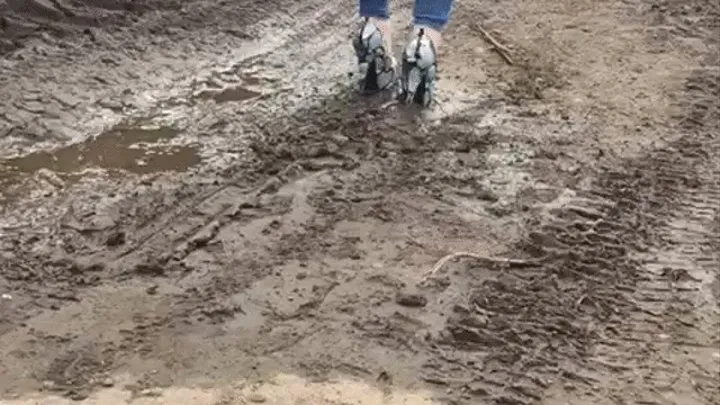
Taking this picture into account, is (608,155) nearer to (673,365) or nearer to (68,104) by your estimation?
(673,365)

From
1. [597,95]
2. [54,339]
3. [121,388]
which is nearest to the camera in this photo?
[121,388]

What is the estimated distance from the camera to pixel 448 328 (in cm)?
336

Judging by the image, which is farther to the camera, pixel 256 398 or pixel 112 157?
pixel 112 157

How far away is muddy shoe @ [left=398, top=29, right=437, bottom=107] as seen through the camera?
4.92 meters

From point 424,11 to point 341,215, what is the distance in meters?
1.35

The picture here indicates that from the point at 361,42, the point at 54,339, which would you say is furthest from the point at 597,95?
the point at 54,339

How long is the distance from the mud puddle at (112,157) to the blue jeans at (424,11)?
1070mm

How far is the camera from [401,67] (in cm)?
509

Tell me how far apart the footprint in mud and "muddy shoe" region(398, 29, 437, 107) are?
103cm

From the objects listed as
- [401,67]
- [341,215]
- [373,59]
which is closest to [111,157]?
[341,215]

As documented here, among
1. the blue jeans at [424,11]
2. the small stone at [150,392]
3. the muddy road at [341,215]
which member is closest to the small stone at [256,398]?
the muddy road at [341,215]

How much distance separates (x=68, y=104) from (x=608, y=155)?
7.85 feet

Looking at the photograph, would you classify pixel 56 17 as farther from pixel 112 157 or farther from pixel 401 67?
pixel 401 67

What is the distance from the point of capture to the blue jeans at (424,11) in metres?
4.96
